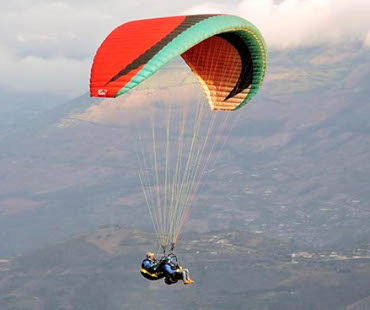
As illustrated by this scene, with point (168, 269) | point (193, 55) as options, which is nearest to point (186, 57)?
point (193, 55)

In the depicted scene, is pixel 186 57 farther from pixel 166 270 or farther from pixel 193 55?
pixel 166 270

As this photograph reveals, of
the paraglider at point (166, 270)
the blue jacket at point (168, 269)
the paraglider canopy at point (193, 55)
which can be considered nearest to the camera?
the paraglider canopy at point (193, 55)

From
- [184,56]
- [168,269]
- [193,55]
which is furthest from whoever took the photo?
[184,56]

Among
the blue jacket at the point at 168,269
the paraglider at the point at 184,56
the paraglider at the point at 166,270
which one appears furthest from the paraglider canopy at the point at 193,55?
the blue jacket at the point at 168,269

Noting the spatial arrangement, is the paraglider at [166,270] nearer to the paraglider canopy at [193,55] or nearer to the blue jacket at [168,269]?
the blue jacket at [168,269]

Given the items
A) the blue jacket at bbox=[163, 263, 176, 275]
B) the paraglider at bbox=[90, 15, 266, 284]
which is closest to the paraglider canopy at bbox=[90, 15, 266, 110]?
the paraglider at bbox=[90, 15, 266, 284]

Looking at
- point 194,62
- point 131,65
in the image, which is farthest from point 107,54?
point 194,62

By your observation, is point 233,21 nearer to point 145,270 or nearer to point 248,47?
point 248,47

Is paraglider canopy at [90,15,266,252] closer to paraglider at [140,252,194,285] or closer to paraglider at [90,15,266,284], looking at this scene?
paraglider at [90,15,266,284]
